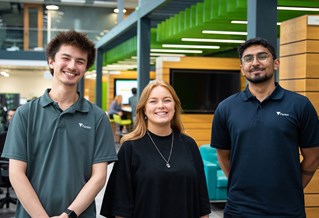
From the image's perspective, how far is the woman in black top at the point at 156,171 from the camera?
2.43m

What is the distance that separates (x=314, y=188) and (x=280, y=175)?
2046 mm

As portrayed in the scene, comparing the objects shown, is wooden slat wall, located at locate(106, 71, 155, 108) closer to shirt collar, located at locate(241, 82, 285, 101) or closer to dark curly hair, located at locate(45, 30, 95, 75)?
shirt collar, located at locate(241, 82, 285, 101)

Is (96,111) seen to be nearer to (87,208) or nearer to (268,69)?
(87,208)

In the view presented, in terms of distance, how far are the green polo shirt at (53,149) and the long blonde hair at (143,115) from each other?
28cm

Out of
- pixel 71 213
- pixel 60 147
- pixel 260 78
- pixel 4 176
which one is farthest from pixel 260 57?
pixel 4 176

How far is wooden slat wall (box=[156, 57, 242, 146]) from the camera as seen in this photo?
10.1 m

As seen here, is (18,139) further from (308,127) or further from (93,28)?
(93,28)

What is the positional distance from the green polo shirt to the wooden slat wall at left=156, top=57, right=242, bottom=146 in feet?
25.7

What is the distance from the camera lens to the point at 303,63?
14.3 feet

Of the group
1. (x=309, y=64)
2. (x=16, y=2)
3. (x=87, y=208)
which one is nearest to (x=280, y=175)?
(x=87, y=208)

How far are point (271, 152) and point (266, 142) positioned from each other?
0.06 m

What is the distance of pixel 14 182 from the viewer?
7.29 ft

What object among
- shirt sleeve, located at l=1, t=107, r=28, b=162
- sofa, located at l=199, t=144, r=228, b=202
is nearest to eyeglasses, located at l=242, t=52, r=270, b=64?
shirt sleeve, located at l=1, t=107, r=28, b=162

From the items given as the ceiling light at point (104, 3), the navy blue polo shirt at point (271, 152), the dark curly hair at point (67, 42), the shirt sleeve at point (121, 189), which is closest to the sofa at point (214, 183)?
the navy blue polo shirt at point (271, 152)
